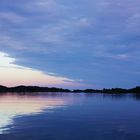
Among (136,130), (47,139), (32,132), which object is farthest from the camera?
(136,130)

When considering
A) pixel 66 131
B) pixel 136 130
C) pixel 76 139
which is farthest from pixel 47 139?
pixel 136 130

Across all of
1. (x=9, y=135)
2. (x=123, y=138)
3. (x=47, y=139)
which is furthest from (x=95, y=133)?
(x=9, y=135)

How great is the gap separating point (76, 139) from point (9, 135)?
5.17 metres

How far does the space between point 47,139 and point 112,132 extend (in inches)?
259

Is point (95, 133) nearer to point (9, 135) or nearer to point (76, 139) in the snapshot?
point (76, 139)

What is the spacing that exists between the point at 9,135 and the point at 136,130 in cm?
1140

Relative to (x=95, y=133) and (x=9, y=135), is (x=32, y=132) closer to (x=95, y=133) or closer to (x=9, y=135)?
(x=9, y=135)

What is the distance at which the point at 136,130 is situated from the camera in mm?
29281

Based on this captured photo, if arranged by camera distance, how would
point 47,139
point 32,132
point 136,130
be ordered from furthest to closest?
point 136,130 → point 32,132 → point 47,139

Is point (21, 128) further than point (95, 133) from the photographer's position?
Yes

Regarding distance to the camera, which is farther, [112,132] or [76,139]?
[112,132]

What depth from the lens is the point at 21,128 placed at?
29.7 meters

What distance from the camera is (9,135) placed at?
25.0 m

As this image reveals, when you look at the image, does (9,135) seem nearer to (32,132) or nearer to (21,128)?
(32,132)
